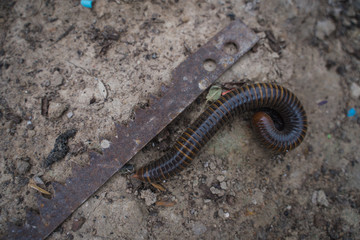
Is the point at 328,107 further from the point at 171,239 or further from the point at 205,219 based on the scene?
the point at 171,239

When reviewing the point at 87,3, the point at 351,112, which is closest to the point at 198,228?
the point at 351,112

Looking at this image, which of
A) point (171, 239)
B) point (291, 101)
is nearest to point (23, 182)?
point (171, 239)

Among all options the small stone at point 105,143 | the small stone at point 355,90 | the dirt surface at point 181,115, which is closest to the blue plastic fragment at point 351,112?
the dirt surface at point 181,115

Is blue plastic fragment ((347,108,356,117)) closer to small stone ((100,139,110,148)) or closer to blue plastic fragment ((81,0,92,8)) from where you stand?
small stone ((100,139,110,148))

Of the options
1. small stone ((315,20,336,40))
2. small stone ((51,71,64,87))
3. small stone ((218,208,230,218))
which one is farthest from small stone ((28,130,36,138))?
small stone ((315,20,336,40))

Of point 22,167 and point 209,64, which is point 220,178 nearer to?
point 209,64

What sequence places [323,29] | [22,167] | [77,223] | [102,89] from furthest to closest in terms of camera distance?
[323,29] < [102,89] < [22,167] < [77,223]

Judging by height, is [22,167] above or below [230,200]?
below
